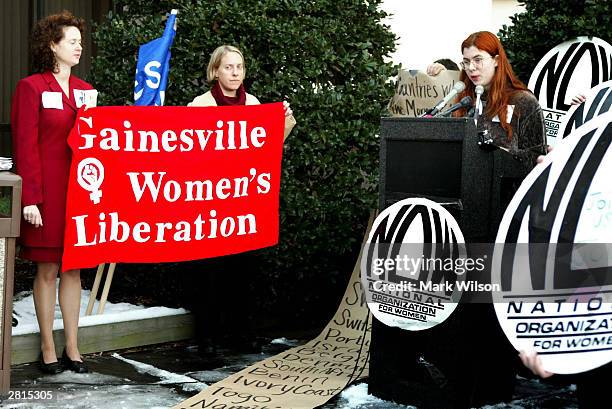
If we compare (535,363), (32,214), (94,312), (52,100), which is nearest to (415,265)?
(535,363)

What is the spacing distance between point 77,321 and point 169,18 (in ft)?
6.75

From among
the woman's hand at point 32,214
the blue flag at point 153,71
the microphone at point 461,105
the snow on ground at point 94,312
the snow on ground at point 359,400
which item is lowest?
the snow on ground at point 359,400

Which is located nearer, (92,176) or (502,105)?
(502,105)

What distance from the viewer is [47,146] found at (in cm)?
568

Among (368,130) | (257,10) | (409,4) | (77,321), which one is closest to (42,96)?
(77,321)

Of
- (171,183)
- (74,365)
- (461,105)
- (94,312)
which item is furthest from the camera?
(94,312)

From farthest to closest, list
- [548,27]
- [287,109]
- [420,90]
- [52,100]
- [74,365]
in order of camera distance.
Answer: [420,90] < [548,27] < [287,109] < [74,365] < [52,100]

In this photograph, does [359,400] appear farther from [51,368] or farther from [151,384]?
[51,368]

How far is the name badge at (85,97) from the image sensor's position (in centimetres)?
580

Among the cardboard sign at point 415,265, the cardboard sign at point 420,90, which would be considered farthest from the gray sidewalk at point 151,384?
A: the cardboard sign at point 420,90

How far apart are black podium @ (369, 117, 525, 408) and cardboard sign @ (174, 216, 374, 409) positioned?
48 cm

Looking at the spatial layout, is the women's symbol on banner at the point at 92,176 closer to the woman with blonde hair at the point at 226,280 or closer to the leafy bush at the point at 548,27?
the woman with blonde hair at the point at 226,280

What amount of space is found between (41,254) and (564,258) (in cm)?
327

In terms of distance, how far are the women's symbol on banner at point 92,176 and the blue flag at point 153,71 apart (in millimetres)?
776
